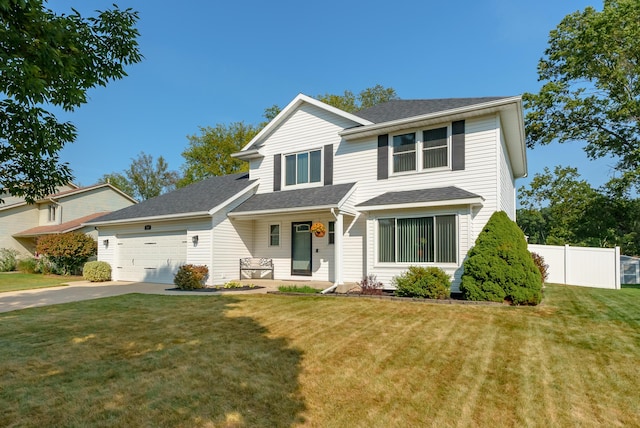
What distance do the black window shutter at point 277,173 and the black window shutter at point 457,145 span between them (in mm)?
7040

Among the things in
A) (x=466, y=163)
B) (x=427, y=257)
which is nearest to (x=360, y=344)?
(x=427, y=257)

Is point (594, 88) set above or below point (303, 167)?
above

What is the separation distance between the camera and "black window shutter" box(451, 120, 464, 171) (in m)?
11.1

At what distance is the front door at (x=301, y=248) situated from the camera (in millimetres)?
14016

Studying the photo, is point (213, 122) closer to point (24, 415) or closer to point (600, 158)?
point (600, 158)

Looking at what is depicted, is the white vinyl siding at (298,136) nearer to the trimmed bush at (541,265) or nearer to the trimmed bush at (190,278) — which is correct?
the trimmed bush at (190,278)

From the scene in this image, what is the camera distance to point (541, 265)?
14016 millimetres

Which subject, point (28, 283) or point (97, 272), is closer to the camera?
point (97, 272)

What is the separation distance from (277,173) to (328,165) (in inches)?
98.6

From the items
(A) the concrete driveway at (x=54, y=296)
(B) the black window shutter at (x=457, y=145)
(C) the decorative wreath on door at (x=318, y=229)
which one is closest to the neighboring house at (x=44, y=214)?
(A) the concrete driveway at (x=54, y=296)

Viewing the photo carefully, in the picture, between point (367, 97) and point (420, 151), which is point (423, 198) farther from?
point (367, 97)

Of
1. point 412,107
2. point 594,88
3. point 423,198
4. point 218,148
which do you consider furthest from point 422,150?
point 218,148

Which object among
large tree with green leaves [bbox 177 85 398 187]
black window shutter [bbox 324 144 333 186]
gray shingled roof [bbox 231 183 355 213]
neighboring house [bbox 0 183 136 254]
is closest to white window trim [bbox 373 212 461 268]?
gray shingled roof [bbox 231 183 355 213]

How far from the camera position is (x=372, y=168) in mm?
12875
